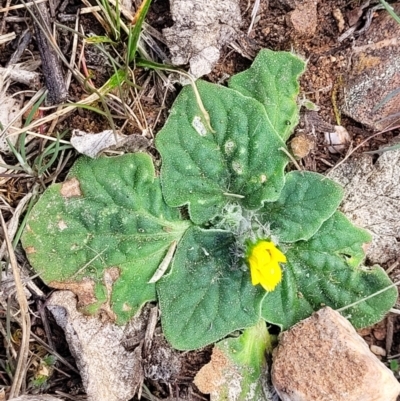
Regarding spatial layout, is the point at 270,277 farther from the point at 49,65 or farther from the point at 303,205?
the point at 49,65

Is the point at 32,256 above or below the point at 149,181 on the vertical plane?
below

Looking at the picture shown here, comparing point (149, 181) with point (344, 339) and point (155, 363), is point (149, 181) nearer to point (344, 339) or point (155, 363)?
point (155, 363)

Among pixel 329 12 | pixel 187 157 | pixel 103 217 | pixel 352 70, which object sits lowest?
pixel 103 217

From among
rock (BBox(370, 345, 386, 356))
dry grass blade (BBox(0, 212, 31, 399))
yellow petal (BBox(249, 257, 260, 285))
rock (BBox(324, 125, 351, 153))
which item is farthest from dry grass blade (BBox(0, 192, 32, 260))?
rock (BBox(370, 345, 386, 356))

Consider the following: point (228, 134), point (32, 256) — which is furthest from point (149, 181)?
point (32, 256)

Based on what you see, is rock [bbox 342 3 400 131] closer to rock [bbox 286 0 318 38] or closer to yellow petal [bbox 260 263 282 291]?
rock [bbox 286 0 318 38]

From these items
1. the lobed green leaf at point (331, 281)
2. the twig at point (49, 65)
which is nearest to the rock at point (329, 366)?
the lobed green leaf at point (331, 281)

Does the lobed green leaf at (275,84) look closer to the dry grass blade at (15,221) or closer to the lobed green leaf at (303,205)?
the lobed green leaf at (303,205)
